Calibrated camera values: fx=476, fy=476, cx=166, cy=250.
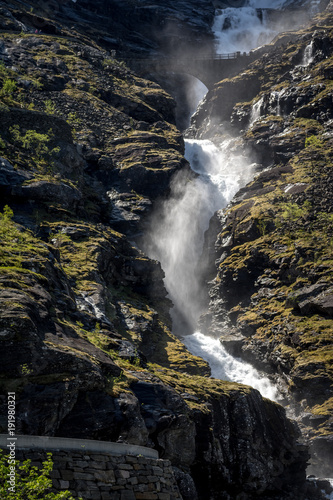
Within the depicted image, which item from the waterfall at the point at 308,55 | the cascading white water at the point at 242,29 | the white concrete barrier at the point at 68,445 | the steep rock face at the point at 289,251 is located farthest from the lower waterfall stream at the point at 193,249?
the cascading white water at the point at 242,29

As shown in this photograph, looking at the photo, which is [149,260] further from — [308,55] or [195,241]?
[308,55]

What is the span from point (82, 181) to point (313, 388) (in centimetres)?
2937

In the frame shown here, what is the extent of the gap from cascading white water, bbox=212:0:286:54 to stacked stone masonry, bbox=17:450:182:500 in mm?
121904

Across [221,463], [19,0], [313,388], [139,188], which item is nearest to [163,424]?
[221,463]

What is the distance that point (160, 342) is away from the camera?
35.4 m

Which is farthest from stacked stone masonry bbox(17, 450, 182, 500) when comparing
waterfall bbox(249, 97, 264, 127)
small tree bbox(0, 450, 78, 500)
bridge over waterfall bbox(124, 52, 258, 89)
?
bridge over waterfall bbox(124, 52, 258, 89)

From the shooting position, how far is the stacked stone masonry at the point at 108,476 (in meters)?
10.7

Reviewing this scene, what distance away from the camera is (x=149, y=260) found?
4291 cm

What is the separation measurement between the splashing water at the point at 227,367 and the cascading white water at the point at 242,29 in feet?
310

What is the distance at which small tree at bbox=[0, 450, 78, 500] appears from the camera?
9.20m

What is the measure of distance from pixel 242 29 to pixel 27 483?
136 m

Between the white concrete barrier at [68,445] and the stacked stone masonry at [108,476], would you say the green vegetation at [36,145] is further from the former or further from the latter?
the stacked stone masonry at [108,476]

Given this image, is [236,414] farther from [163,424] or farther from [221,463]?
[163,424]

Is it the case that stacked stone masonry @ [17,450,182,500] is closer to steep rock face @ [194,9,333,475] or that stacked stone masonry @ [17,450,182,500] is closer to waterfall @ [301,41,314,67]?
steep rock face @ [194,9,333,475]
